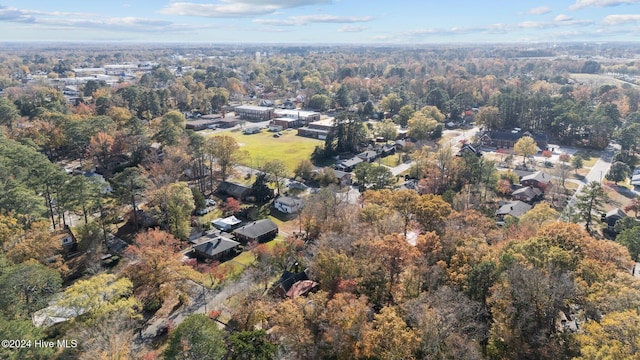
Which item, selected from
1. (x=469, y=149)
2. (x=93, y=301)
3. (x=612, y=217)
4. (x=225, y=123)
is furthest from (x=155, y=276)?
(x=225, y=123)

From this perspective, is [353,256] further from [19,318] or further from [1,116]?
[1,116]

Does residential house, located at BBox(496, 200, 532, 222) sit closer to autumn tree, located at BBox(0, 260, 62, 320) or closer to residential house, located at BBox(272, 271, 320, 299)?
residential house, located at BBox(272, 271, 320, 299)

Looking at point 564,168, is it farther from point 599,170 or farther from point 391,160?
point 391,160

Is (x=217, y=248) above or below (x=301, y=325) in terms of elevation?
below

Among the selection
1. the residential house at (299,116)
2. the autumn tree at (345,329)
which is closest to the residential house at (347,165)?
the residential house at (299,116)

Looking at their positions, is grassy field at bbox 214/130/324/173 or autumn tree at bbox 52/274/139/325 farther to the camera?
grassy field at bbox 214/130/324/173

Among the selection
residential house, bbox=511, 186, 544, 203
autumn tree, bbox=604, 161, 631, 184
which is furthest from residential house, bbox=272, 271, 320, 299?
autumn tree, bbox=604, 161, 631, 184
